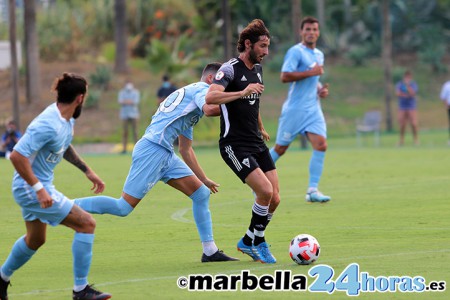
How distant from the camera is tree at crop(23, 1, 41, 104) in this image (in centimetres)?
4175

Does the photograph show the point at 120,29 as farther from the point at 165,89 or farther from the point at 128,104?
the point at 165,89

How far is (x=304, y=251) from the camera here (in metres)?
10.2

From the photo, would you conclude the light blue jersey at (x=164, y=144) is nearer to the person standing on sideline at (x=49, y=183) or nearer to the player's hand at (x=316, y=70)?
the person standing on sideline at (x=49, y=183)

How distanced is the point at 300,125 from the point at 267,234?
13.7 feet

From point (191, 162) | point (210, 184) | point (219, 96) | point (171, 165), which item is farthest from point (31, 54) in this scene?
point (219, 96)

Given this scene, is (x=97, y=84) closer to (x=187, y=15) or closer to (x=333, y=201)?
(x=187, y=15)

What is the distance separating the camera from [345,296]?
28.4ft

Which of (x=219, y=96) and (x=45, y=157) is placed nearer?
(x=45, y=157)

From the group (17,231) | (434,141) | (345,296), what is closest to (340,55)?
(434,141)

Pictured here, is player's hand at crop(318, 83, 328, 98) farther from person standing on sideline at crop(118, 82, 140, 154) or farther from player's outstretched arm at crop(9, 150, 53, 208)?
person standing on sideline at crop(118, 82, 140, 154)

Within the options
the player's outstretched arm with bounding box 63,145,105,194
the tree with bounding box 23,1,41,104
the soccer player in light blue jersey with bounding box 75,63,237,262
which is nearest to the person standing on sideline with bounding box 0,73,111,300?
the player's outstretched arm with bounding box 63,145,105,194

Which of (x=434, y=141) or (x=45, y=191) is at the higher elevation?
(x=45, y=191)

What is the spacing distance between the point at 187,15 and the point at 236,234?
40308 millimetres

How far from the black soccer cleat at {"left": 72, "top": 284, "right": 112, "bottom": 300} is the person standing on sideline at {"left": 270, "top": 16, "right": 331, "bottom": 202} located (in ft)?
27.8
